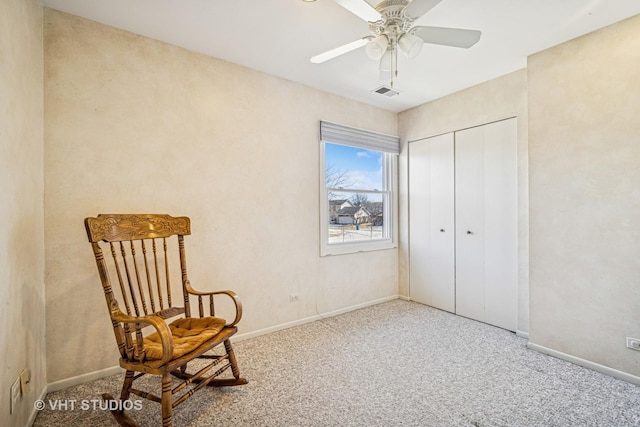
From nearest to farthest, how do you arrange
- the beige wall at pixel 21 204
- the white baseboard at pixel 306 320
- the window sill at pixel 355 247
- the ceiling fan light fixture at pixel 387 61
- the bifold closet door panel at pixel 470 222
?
the beige wall at pixel 21 204 → the ceiling fan light fixture at pixel 387 61 → the white baseboard at pixel 306 320 → the bifold closet door panel at pixel 470 222 → the window sill at pixel 355 247

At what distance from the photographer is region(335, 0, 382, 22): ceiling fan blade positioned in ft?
4.78

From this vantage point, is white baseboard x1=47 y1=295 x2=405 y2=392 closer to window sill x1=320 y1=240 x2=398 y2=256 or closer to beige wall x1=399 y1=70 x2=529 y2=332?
window sill x1=320 y1=240 x2=398 y2=256

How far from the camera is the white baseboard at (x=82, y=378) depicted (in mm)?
2008

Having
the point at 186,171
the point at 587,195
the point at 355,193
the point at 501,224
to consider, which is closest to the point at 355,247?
the point at 355,193

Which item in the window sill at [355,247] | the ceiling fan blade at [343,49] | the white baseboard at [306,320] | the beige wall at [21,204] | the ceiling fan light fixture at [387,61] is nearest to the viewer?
the beige wall at [21,204]

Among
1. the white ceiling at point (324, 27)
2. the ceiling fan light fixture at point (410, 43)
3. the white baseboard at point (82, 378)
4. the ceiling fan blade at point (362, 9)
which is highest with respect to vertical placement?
the white ceiling at point (324, 27)

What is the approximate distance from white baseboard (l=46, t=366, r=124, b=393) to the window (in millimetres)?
2025

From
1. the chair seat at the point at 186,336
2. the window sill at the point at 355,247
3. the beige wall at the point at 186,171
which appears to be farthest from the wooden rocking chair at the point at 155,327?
the window sill at the point at 355,247

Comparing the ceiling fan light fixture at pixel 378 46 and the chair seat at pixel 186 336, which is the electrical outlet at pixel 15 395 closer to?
the chair seat at pixel 186 336

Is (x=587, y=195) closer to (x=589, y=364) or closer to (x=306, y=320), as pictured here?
(x=589, y=364)

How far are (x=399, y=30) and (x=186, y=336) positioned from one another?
215 centimetres

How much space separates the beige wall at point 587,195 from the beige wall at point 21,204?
11.4ft

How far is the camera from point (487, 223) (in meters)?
3.22

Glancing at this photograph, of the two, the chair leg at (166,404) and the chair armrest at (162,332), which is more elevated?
the chair armrest at (162,332)
